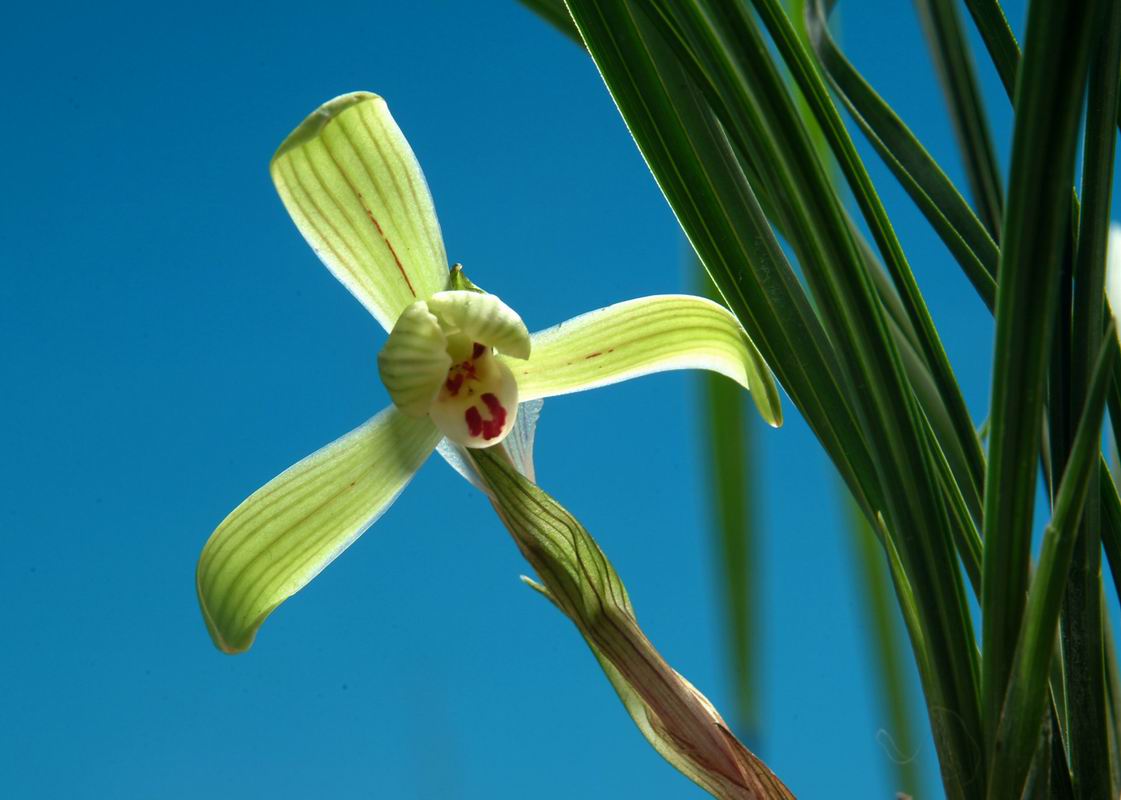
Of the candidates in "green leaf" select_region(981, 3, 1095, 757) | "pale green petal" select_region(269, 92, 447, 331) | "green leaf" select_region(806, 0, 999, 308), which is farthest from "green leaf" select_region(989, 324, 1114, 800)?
"pale green petal" select_region(269, 92, 447, 331)

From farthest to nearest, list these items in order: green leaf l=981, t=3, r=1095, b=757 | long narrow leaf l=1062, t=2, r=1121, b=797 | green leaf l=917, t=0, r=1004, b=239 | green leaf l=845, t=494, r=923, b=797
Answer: green leaf l=845, t=494, r=923, b=797, green leaf l=917, t=0, r=1004, b=239, long narrow leaf l=1062, t=2, r=1121, b=797, green leaf l=981, t=3, r=1095, b=757

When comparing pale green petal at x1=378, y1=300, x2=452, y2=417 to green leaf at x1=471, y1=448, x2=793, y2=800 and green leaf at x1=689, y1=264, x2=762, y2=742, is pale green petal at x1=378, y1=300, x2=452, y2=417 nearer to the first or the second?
green leaf at x1=471, y1=448, x2=793, y2=800

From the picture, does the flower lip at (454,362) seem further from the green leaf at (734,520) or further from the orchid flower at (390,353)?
the green leaf at (734,520)

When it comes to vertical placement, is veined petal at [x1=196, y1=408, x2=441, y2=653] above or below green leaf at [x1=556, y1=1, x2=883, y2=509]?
below

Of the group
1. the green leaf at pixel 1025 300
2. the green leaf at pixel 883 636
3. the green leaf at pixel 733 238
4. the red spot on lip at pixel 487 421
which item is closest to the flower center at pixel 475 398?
the red spot on lip at pixel 487 421

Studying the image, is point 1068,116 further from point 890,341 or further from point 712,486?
point 712,486

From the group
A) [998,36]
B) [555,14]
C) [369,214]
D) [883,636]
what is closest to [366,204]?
[369,214]
